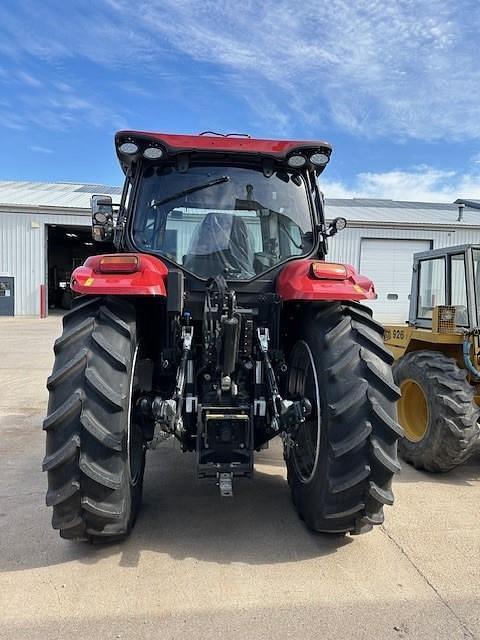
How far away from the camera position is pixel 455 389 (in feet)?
14.4

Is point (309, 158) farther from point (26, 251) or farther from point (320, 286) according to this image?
point (26, 251)

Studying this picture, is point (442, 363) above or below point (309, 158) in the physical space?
below

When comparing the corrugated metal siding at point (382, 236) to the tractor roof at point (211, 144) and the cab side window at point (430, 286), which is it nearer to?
the cab side window at point (430, 286)

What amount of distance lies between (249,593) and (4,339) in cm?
1349

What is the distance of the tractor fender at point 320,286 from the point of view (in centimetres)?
293

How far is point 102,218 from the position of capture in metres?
3.59

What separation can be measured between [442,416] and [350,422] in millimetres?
1884

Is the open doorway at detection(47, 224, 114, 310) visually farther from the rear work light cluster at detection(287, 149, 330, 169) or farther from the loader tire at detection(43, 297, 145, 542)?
the loader tire at detection(43, 297, 145, 542)

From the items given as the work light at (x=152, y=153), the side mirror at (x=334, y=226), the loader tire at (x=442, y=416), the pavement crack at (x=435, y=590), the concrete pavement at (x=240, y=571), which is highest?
the work light at (x=152, y=153)

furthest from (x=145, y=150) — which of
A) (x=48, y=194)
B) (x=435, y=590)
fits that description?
(x=48, y=194)

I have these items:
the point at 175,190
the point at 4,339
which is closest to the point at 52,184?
the point at 4,339

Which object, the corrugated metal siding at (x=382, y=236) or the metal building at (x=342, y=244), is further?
the corrugated metal siding at (x=382, y=236)

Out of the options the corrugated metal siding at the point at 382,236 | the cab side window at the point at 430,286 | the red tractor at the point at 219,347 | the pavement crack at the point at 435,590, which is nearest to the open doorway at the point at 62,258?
the corrugated metal siding at the point at 382,236

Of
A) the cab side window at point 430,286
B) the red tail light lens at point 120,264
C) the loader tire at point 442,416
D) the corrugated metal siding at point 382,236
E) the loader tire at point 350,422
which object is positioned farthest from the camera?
the corrugated metal siding at point 382,236
